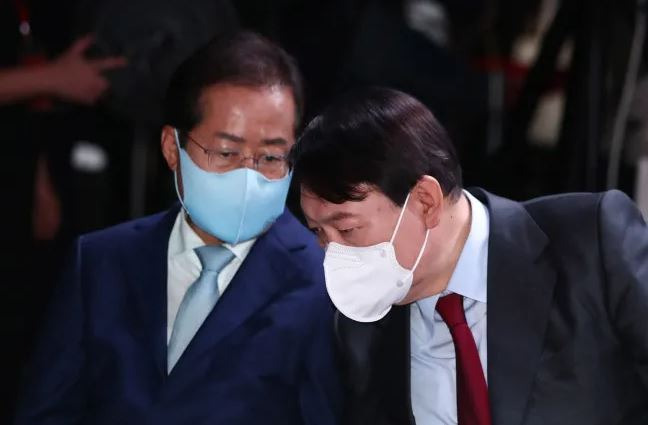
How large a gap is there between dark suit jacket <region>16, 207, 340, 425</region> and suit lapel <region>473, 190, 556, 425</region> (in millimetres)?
319

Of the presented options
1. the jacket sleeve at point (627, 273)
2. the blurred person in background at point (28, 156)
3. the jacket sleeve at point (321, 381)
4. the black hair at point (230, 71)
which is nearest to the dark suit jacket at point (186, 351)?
the jacket sleeve at point (321, 381)

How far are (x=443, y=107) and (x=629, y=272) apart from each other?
152 cm

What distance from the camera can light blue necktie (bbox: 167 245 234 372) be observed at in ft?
7.54

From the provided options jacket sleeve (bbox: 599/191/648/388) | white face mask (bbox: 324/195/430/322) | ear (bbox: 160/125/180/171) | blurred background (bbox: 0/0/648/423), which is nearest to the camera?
jacket sleeve (bbox: 599/191/648/388)

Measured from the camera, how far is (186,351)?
88.6 inches

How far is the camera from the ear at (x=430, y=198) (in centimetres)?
202

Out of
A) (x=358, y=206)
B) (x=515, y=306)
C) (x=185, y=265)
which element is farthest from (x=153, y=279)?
(x=515, y=306)

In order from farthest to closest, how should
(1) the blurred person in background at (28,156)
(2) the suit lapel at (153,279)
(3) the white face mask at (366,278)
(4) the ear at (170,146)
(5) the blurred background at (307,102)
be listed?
(1) the blurred person in background at (28,156) < (5) the blurred background at (307,102) < (4) the ear at (170,146) < (2) the suit lapel at (153,279) < (3) the white face mask at (366,278)

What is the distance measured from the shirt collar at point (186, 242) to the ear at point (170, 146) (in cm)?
11

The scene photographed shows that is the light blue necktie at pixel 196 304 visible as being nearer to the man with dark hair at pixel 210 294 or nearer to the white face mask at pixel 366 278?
the man with dark hair at pixel 210 294

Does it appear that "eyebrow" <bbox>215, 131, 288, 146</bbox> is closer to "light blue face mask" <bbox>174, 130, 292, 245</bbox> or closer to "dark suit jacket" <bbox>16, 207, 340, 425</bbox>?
"light blue face mask" <bbox>174, 130, 292, 245</bbox>

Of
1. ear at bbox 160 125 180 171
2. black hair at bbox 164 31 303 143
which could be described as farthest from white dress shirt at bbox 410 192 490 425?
ear at bbox 160 125 180 171

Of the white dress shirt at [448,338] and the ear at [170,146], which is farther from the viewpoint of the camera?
the ear at [170,146]

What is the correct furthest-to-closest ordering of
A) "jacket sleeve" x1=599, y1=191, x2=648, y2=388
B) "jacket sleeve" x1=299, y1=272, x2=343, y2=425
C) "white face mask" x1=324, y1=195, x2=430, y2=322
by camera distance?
"jacket sleeve" x1=299, y1=272, x2=343, y2=425 < "white face mask" x1=324, y1=195, x2=430, y2=322 < "jacket sleeve" x1=599, y1=191, x2=648, y2=388
